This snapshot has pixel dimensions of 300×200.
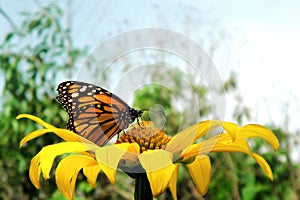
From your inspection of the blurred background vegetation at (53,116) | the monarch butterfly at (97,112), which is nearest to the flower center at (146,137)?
the monarch butterfly at (97,112)

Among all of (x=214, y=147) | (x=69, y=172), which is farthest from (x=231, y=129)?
(x=69, y=172)

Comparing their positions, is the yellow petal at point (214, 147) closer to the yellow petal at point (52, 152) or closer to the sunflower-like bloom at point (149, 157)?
the sunflower-like bloom at point (149, 157)

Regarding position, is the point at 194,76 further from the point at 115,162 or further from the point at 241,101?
the point at 115,162

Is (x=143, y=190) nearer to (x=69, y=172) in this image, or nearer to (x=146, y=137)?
(x=69, y=172)

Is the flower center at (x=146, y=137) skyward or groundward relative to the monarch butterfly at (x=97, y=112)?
groundward

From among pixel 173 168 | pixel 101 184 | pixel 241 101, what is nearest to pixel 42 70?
pixel 101 184

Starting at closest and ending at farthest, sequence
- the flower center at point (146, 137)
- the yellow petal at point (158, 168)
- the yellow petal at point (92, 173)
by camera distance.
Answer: the yellow petal at point (158, 168)
the yellow petal at point (92, 173)
the flower center at point (146, 137)
